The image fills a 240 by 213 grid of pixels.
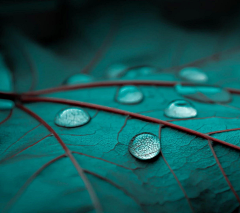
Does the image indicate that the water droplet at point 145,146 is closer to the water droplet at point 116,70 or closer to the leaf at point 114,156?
the leaf at point 114,156

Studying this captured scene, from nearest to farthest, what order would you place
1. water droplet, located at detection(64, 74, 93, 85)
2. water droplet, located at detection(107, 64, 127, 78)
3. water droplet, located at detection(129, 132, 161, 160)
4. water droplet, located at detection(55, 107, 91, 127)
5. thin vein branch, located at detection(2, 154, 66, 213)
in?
thin vein branch, located at detection(2, 154, 66, 213) < water droplet, located at detection(129, 132, 161, 160) < water droplet, located at detection(55, 107, 91, 127) < water droplet, located at detection(64, 74, 93, 85) < water droplet, located at detection(107, 64, 127, 78)

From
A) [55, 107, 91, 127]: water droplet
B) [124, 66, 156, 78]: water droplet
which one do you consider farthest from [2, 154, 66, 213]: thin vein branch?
[124, 66, 156, 78]: water droplet

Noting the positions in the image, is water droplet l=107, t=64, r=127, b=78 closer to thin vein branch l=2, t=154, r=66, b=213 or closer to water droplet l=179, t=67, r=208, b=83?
water droplet l=179, t=67, r=208, b=83

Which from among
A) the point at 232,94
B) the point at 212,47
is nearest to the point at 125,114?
the point at 232,94

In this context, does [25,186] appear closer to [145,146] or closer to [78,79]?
[145,146]

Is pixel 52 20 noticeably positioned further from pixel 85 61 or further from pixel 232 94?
pixel 232 94

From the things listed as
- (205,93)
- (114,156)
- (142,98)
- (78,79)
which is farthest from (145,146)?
(78,79)

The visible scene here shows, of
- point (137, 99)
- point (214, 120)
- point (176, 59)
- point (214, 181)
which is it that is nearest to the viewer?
point (214, 181)
